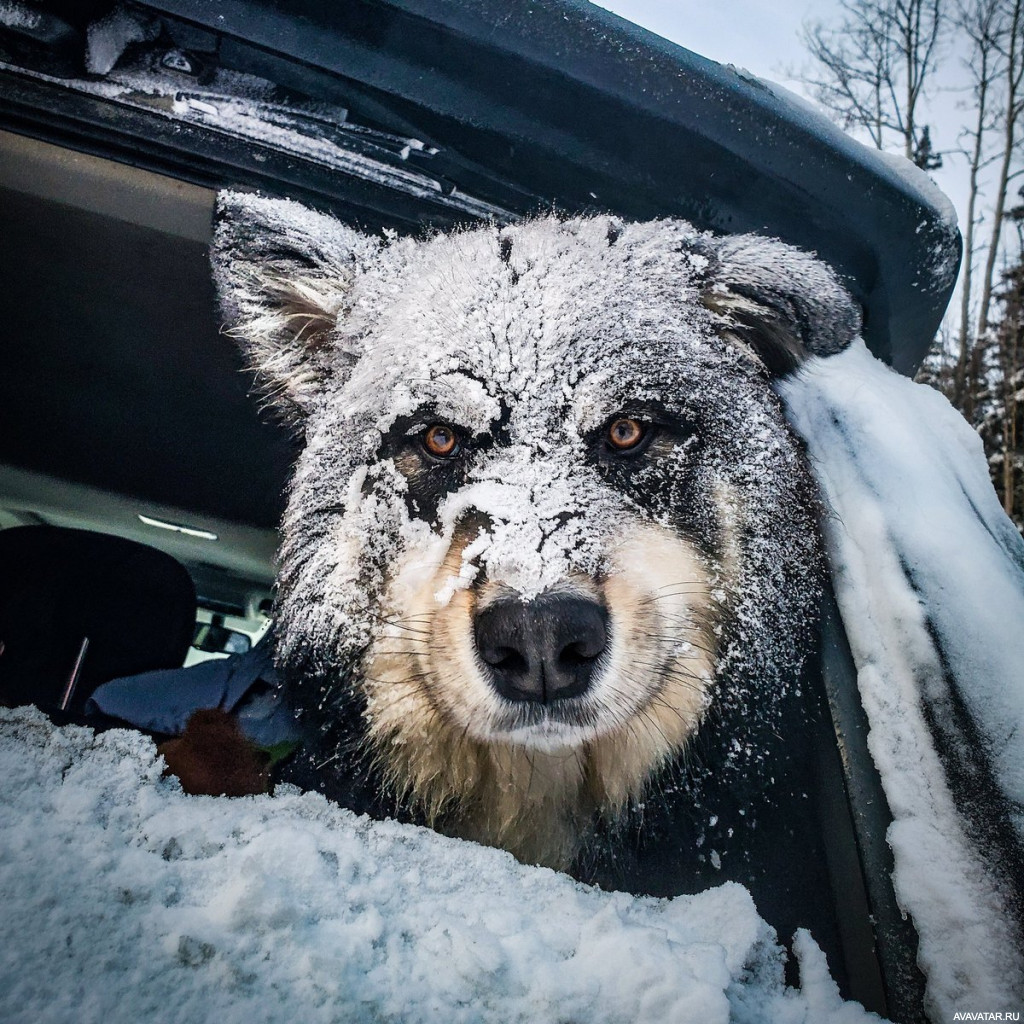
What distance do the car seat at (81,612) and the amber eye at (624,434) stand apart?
1340 millimetres

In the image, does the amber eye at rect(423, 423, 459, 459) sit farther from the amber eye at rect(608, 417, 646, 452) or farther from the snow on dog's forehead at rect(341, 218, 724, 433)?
the amber eye at rect(608, 417, 646, 452)

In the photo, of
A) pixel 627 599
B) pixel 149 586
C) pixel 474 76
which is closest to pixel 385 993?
pixel 627 599

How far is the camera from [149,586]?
1.79 m

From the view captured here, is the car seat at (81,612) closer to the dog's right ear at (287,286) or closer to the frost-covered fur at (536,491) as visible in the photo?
the frost-covered fur at (536,491)

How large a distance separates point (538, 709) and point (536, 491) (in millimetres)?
446

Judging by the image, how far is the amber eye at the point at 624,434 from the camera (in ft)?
4.82

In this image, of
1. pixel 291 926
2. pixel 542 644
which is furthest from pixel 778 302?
pixel 291 926

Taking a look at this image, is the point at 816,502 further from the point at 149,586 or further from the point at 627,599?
the point at 149,586

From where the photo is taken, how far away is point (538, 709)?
3.93ft

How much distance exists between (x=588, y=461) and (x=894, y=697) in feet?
2.71

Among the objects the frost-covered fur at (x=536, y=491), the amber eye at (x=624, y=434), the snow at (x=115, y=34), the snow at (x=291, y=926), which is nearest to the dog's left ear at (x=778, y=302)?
the frost-covered fur at (x=536, y=491)

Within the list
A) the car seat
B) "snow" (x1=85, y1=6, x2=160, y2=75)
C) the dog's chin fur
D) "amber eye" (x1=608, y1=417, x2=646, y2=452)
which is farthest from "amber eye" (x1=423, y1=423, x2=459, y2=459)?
"snow" (x1=85, y1=6, x2=160, y2=75)

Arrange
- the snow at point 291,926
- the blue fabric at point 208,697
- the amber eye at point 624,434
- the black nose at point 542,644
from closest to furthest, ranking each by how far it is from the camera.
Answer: the snow at point 291,926
the black nose at point 542,644
the blue fabric at point 208,697
the amber eye at point 624,434

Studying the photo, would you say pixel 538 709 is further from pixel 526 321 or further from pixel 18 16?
pixel 18 16
